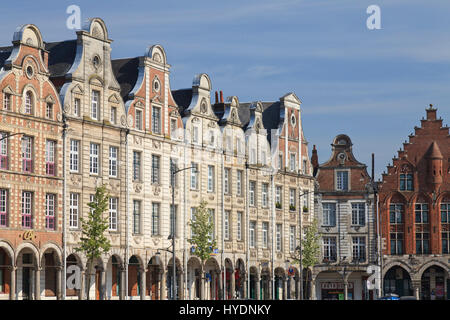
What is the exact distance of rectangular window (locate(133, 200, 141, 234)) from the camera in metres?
62.9

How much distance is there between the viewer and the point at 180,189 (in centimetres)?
6794

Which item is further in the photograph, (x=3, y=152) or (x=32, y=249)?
(x=32, y=249)

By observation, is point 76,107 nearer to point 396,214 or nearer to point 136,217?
point 136,217

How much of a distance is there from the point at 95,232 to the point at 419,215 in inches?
1715

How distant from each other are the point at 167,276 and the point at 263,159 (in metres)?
15.8

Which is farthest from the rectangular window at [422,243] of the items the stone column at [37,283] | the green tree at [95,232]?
the stone column at [37,283]

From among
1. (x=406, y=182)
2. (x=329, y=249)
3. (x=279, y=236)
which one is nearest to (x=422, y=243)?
(x=406, y=182)

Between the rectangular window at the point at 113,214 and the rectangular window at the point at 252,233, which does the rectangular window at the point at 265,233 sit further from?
the rectangular window at the point at 113,214

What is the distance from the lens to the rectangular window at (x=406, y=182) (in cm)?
9156

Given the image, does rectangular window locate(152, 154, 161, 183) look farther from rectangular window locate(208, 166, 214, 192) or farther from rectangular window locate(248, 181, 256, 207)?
rectangular window locate(248, 181, 256, 207)

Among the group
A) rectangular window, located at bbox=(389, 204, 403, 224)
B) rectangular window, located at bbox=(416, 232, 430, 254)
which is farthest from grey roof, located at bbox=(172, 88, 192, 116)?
rectangular window, located at bbox=(416, 232, 430, 254)

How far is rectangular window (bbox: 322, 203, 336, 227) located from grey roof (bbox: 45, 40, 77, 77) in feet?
126

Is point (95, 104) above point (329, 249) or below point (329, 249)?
above
